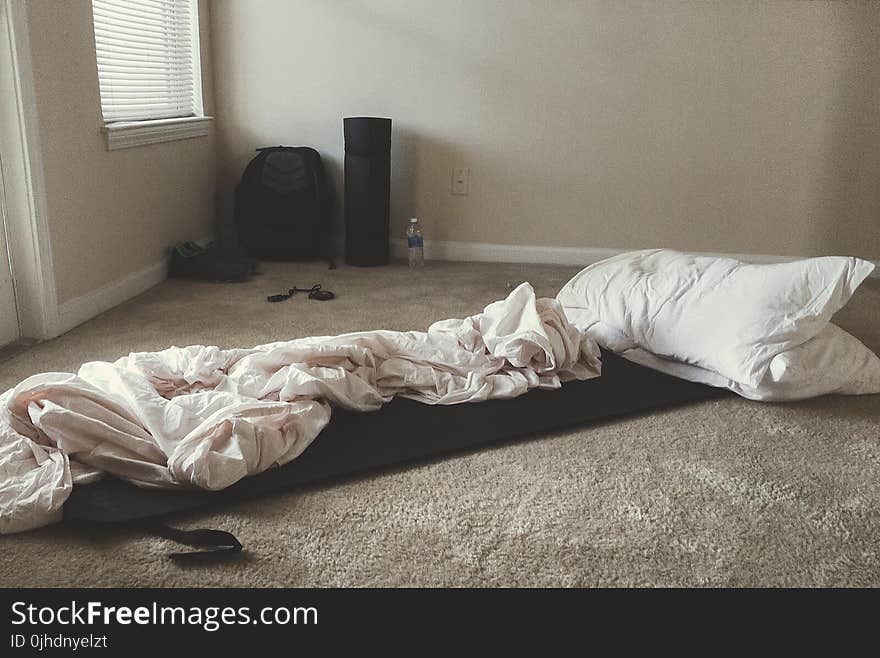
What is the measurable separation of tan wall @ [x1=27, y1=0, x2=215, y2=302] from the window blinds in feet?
0.52

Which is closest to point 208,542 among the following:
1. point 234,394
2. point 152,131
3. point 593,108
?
point 234,394

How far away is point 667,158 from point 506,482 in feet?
8.21

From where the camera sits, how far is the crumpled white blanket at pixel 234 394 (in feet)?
5.03

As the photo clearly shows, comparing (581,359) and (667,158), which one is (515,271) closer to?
(667,158)

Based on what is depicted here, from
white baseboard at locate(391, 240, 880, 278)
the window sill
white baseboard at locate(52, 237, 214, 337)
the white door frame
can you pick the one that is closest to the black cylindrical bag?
white baseboard at locate(391, 240, 880, 278)

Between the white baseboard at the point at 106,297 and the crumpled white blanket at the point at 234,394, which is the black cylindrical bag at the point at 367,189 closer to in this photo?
the white baseboard at the point at 106,297

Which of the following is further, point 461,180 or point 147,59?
point 461,180

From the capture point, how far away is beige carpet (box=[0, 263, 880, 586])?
1345 mm

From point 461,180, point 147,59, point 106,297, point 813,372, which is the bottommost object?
point 106,297

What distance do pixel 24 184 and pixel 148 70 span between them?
1069mm

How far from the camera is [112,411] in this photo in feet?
5.40

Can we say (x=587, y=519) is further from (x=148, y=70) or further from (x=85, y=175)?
(x=148, y=70)

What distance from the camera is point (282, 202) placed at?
12.3ft

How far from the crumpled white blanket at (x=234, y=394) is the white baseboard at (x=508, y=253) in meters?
1.60
